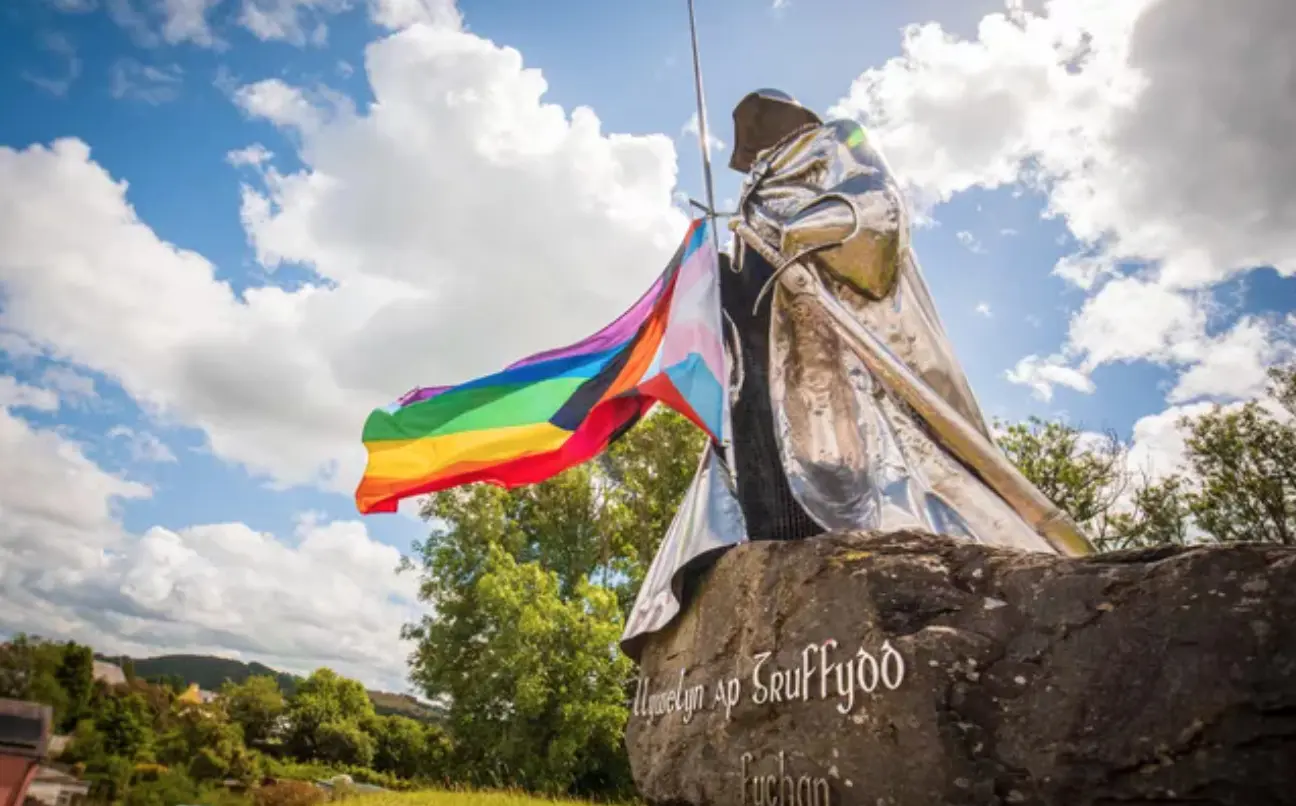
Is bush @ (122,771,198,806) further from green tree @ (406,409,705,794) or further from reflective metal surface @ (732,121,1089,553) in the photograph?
reflective metal surface @ (732,121,1089,553)

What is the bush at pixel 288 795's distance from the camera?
17312 millimetres

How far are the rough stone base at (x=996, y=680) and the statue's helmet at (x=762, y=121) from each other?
430 cm

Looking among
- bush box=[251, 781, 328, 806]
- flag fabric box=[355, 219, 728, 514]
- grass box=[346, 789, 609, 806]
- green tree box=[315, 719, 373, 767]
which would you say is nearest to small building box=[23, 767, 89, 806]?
bush box=[251, 781, 328, 806]

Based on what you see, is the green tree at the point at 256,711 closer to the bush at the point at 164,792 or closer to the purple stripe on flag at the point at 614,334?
the bush at the point at 164,792

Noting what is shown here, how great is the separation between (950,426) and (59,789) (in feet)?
71.4

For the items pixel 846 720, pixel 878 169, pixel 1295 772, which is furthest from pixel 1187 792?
pixel 878 169

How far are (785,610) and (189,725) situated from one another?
26.3 metres

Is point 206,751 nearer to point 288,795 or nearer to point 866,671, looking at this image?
point 288,795

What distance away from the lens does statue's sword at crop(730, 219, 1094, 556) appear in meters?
4.23

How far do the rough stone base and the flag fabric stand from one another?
2.35 m

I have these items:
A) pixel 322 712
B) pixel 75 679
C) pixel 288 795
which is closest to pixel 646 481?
Result: pixel 288 795

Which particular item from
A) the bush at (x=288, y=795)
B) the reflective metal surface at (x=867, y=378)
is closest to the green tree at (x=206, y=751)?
the bush at (x=288, y=795)

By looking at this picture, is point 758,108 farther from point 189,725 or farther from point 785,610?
point 189,725

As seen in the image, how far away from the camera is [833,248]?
4.97 m
